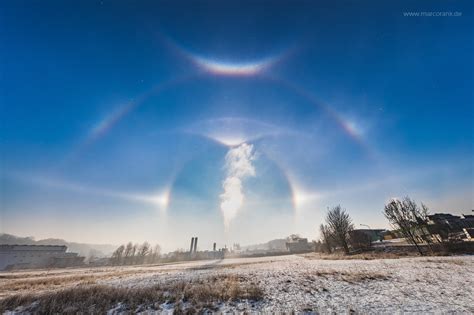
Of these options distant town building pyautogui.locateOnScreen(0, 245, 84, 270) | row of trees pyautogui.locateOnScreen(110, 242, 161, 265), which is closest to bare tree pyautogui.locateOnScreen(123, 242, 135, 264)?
row of trees pyautogui.locateOnScreen(110, 242, 161, 265)

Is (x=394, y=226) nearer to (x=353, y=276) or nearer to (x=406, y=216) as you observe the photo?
(x=406, y=216)

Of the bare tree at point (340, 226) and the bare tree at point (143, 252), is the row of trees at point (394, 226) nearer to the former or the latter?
the bare tree at point (340, 226)

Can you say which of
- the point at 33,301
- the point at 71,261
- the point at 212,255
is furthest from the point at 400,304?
the point at 212,255

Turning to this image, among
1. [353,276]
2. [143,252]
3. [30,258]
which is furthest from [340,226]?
[30,258]

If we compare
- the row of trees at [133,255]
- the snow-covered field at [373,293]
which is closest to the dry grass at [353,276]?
the snow-covered field at [373,293]

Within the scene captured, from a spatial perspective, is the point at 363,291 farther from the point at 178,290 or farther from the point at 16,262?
the point at 16,262

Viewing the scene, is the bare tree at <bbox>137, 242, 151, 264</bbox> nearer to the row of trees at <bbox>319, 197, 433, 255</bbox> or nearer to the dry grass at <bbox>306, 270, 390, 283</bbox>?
the row of trees at <bbox>319, 197, 433, 255</bbox>
